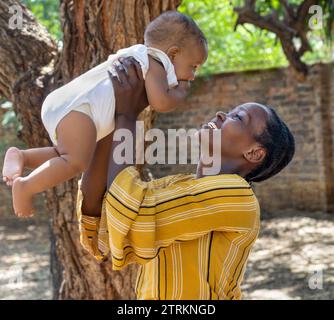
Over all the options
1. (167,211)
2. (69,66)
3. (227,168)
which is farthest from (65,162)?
(69,66)

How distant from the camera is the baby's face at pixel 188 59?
2070 mm

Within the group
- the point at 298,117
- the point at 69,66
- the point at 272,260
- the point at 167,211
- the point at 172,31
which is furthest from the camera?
the point at 298,117

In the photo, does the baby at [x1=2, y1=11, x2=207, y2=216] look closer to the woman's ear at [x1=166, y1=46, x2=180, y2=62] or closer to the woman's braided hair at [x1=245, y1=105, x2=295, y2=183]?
the woman's ear at [x1=166, y1=46, x2=180, y2=62]

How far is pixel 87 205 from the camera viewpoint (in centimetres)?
197

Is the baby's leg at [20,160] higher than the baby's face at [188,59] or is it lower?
lower

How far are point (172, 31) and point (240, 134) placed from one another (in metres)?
0.39

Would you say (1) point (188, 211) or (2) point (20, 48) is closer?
(1) point (188, 211)

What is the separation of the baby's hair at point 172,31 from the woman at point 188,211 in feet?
0.54

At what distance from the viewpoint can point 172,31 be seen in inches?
81.0

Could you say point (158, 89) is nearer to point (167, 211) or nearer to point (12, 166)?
point (167, 211)

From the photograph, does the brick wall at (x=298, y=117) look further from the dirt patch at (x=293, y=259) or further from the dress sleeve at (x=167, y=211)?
the dress sleeve at (x=167, y=211)

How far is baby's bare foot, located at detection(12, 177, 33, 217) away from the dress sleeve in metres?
0.22

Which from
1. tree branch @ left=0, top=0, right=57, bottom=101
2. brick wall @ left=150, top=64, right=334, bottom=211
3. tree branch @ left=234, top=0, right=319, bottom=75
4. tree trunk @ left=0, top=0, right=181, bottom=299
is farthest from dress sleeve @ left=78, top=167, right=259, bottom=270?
brick wall @ left=150, top=64, right=334, bottom=211

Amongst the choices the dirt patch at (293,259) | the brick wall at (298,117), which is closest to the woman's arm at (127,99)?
the dirt patch at (293,259)
